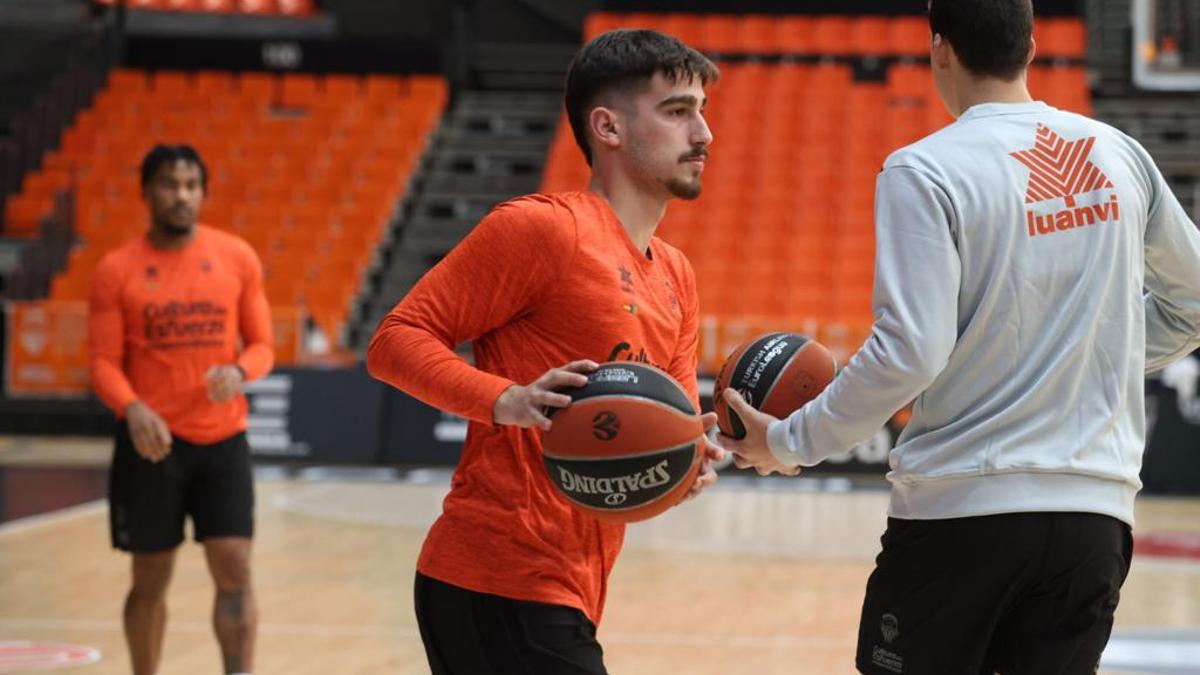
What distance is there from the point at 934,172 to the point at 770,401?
0.73 metres

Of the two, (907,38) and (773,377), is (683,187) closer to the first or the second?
(773,377)

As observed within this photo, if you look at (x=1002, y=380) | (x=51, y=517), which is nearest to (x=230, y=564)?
(x=1002, y=380)

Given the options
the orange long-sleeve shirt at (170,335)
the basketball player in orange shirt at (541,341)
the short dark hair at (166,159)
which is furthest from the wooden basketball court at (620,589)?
the basketball player in orange shirt at (541,341)

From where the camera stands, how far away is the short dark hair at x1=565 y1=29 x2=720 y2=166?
333 centimetres

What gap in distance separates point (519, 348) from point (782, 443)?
21.2 inches

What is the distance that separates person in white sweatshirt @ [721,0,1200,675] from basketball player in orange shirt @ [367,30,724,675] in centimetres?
45

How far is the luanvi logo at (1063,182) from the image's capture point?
296 centimetres

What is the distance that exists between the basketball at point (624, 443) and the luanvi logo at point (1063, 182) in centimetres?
73

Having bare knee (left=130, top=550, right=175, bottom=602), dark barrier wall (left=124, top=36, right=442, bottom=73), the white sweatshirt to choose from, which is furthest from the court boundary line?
dark barrier wall (left=124, top=36, right=442, bottom=73)

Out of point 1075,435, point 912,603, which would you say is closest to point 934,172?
point 1075,435

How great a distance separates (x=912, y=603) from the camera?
3002mm

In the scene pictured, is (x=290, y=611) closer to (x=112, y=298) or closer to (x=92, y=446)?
(x=112, y=298)

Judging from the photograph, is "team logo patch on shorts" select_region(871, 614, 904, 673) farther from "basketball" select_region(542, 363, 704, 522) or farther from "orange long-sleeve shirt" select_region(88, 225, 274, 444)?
"orange long-sleeve shirt" select_region(88, 225, 274, 444)

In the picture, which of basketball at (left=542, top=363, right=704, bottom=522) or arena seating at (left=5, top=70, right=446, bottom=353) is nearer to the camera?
basketball at (left=542, top=363, right=704, bottom=522)
